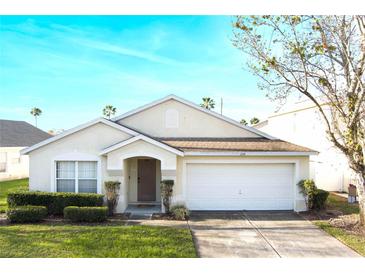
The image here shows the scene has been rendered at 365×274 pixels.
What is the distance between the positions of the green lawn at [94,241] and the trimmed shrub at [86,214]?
0.52 m

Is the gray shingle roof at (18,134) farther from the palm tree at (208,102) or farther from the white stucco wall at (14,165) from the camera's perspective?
the palm tree at (208,102)

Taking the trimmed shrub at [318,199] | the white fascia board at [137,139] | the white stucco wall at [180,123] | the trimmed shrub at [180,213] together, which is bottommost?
the trimmed shrub at [180,213]

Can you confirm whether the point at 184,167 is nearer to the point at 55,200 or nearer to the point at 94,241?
the point at 94,241

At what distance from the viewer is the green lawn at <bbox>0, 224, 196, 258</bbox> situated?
6.97 metres

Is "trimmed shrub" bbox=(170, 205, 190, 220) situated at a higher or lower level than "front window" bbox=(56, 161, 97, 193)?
lower

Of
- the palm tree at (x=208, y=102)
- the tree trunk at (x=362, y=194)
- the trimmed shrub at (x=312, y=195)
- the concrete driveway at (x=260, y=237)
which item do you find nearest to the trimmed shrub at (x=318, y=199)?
the trimmed shrub at (x=312, y=195)

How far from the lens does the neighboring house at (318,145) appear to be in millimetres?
16250

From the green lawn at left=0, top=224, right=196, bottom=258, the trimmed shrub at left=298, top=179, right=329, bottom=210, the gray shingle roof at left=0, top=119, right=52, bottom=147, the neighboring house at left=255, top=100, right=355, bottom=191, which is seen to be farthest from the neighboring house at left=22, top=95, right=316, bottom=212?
the gray shingle roof at left=0, top=119, right=52, bottom=147

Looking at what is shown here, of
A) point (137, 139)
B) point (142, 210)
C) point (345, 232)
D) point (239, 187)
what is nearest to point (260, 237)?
point (345, 232)

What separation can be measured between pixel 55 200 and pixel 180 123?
704 cm

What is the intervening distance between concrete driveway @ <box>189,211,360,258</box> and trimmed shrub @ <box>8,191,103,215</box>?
4.14 meters

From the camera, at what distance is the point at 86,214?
995 cm

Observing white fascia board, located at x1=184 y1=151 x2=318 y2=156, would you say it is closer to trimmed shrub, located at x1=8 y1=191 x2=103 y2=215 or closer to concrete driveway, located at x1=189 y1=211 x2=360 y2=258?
concrete driveway, located at x1=189 y1=211 x2=360 y2=258
